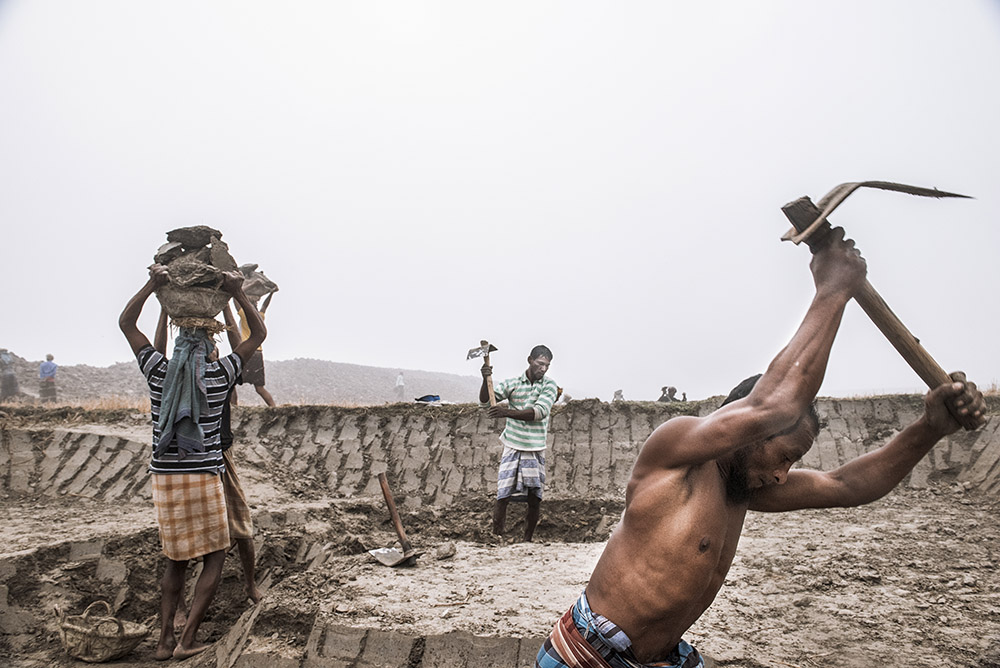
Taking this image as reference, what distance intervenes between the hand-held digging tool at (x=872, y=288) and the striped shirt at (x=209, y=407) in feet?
10.8

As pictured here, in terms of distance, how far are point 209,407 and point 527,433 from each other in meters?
3.10

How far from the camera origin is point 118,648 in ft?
14.1

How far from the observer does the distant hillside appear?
75.7 ft

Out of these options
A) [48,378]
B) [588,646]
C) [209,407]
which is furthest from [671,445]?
[48,378]

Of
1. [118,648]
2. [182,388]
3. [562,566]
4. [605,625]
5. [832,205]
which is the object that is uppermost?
[832,205]

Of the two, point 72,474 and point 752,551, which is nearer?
point 752,551

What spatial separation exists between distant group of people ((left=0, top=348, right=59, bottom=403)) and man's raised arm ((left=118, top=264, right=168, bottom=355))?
1382 centimetres

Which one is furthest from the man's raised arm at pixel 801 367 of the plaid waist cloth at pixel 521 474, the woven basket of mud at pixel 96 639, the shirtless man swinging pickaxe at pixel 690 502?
the plaid waist cloth at pixel 521 474

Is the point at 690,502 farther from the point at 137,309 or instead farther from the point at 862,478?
the point at 137,309

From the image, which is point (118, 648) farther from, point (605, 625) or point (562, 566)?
point (605, 625)

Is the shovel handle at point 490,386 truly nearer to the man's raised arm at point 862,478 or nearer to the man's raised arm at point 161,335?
A: the man's raised arm at point 161,335

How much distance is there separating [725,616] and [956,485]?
5.03 meters

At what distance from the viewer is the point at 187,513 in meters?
3.90

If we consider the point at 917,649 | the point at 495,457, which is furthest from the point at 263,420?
the point at 917,649
